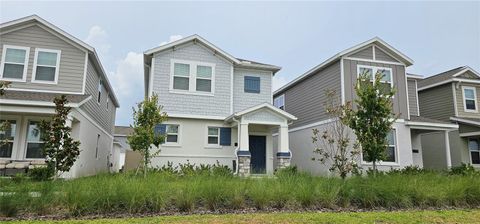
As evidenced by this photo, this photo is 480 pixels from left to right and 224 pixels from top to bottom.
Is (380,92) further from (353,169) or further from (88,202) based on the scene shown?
(88,202)

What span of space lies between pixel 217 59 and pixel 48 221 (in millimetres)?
11936

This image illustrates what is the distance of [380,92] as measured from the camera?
436 inches

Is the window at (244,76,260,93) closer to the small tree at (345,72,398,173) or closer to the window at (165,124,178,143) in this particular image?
the window at (165,124,178,143)

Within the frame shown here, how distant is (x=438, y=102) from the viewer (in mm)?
20516

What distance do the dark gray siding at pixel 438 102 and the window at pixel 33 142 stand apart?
22714mm

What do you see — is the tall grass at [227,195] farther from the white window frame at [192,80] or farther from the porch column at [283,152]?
the white window frame at [192,80]

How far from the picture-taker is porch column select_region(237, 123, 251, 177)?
14020mm

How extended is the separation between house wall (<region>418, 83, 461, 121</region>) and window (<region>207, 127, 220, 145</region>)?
48.3 ft

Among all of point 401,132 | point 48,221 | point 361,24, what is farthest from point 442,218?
point 361,24

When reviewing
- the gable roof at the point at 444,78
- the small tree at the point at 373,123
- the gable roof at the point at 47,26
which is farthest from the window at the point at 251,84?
the gable roof at the point at 444,78

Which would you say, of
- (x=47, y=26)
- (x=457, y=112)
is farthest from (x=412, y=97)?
(x=47, y=26)

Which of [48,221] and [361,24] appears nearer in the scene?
[48,221]

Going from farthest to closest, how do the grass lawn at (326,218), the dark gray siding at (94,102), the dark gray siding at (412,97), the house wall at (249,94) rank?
the dark gray siding at (412,97) < the house wall at (249,94) < the dark gray siding at (94,102) < the grass lawn at (326,218)

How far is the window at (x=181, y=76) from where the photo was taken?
1567cm
